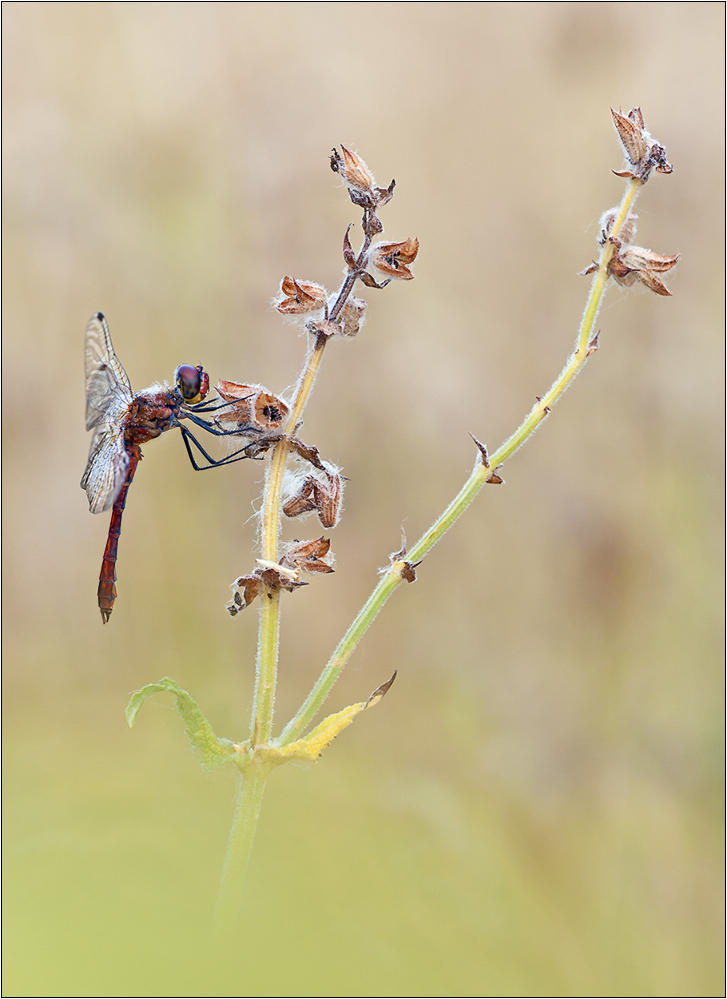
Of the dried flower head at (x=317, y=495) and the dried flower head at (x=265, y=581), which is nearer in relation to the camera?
the dried flower head at (x=265, y=581)

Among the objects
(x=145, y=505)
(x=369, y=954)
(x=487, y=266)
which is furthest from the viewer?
(x=487, y=266)

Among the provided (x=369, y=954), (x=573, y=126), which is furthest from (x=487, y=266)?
(x=369, y=954)

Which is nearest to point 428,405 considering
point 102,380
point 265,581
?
point 102,380

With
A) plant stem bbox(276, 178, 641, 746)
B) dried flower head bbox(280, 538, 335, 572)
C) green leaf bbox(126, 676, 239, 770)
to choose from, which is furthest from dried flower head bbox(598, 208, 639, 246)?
green leaf bbox(126, 676, 239, 770)

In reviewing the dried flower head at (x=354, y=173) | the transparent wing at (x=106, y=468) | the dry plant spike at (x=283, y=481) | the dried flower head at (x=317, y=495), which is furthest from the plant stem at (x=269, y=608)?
the transparent wing at (x=106, y=468)

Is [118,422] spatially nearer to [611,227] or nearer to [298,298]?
[298,298]

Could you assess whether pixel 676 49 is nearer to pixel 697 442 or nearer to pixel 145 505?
pixel 697 442

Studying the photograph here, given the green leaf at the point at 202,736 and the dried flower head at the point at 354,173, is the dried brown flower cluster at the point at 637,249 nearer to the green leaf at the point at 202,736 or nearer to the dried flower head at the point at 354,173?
the dried flower head at the point at 354,173
